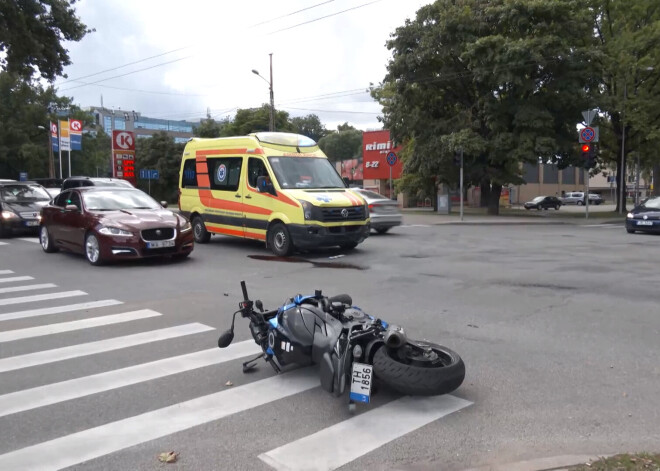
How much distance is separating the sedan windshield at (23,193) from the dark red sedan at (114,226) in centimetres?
556

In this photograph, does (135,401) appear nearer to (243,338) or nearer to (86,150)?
(243,338)

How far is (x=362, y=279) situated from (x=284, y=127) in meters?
53.0

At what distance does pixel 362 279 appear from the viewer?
10.1m

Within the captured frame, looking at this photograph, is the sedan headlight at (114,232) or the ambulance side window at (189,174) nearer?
the sedan headlight at (114,232)

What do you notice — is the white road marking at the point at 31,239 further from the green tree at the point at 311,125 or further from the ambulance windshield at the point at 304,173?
the green tree at the point at 311,125

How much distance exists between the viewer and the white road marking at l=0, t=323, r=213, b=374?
5453 millimetres

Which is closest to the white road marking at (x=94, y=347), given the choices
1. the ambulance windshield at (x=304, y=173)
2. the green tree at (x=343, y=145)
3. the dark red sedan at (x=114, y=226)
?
the dark red sedan at (x=114, y=226)

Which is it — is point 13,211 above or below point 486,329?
above

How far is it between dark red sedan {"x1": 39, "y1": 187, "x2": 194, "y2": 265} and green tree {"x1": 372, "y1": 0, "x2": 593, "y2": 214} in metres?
22.2

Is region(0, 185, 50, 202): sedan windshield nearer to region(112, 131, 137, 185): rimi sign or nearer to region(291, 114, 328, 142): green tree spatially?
region(112, 131, 137, 185): rimi sign

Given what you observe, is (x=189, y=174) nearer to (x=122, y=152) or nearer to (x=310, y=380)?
(x=310, y=380)

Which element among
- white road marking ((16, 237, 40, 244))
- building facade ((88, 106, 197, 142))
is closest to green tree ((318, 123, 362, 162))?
building facade ((88, 106, 197, 142))

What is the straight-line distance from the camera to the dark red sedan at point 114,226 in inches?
444

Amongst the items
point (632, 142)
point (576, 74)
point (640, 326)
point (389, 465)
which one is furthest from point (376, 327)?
point (632, 142)
